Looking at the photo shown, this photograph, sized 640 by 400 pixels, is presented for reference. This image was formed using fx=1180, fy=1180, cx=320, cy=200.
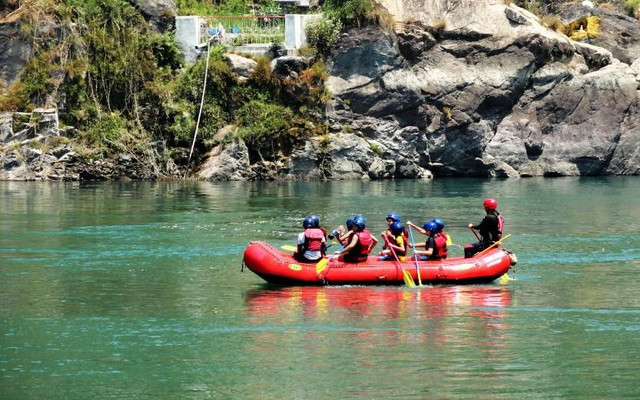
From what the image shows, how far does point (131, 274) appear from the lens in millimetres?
26828

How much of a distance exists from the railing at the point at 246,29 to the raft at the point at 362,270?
34834 millimetres

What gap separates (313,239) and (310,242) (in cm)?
12

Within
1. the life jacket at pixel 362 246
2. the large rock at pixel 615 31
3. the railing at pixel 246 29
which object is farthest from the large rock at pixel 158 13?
the life jacket at pixel 362 246

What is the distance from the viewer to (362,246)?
81.5 feet

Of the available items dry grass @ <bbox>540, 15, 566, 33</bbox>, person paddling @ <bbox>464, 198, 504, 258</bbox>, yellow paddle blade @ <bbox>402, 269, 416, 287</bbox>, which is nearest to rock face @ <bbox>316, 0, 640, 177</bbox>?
dry grass @ <bbox>540, 15, 566, 33</bbox>

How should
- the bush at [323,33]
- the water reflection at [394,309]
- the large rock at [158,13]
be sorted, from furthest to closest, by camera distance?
the large rock at [158,13] < the bush at [323,33] < the water reflection at [394,309]

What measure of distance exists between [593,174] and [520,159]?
4267 millimetres

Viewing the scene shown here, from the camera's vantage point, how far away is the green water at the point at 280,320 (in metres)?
17.1

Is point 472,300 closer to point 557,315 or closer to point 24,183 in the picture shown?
point 557,315

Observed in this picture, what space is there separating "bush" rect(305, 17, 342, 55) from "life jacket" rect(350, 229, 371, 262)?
112ft

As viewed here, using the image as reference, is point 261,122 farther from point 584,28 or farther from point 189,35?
point 584,28

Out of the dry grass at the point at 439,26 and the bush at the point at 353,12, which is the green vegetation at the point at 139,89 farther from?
the dry grass at the point at 439,26

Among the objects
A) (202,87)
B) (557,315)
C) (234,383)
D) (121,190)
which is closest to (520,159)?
(202,87)

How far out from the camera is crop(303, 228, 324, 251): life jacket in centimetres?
2453
